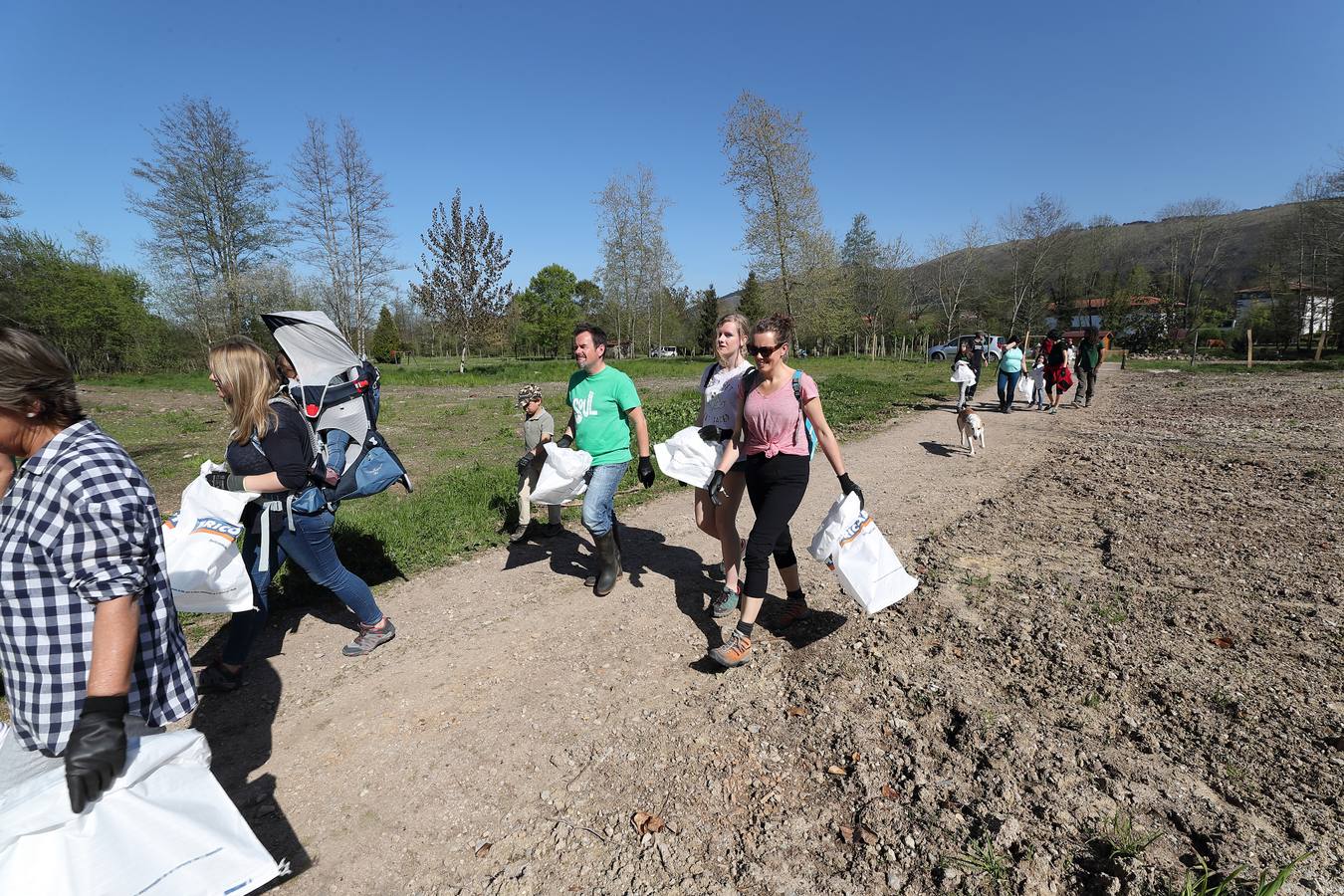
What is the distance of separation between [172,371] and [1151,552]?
1547 inches

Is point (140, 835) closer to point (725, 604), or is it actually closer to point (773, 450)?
point (773, 450)

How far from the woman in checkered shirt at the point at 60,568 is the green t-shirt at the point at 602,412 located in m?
3.12

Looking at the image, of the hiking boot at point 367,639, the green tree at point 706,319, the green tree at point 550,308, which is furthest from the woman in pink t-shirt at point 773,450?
the green tree at point 550,308

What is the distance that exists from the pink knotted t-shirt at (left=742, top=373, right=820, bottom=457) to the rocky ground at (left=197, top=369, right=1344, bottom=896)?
1.35 metres

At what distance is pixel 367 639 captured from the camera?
4.09 meters

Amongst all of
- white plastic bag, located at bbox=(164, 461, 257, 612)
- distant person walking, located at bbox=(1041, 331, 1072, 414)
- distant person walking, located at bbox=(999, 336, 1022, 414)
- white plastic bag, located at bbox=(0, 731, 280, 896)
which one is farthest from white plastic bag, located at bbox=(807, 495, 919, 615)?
distant person walking, located at bbox=(1041, 331, 1072, 414)

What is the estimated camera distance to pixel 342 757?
3076mm

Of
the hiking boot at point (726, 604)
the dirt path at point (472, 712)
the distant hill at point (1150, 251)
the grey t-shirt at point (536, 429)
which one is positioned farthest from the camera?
the distant hill at point (1150, 251)

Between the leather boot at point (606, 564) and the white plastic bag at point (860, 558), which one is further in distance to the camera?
the leather boot at point (606, 564)

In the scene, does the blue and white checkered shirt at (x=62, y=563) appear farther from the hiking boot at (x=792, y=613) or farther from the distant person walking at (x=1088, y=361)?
the distant person walking at (x=1088, y=361)

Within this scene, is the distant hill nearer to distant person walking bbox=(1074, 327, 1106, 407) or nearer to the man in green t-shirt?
distant person walking bbox=(1074, 327, 1106, 407)

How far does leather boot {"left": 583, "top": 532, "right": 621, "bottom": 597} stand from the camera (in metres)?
4.97

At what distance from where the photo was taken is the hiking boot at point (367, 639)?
4.05 meters

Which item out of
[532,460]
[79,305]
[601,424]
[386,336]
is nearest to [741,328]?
[601,424]
